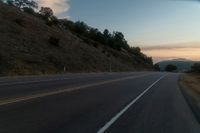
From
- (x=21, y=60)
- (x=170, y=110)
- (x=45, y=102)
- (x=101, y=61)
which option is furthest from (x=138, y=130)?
(x=101, y=61)

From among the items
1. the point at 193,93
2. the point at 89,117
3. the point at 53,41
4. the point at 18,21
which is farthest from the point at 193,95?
the point at 18,21

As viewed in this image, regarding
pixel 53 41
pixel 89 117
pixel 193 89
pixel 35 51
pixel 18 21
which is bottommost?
pixel 89 117

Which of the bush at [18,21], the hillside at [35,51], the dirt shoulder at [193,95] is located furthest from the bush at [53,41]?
the dirt shoulder at [193,95]

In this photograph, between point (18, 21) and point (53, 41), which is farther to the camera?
point (53, 41)

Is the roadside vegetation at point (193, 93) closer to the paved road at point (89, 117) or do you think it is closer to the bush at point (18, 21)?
the paved road at point (89, 117)

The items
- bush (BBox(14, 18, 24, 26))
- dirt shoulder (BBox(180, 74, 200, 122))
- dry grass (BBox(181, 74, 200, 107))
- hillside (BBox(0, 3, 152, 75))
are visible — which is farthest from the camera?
bush (BBox(14, 18, 24, 26))

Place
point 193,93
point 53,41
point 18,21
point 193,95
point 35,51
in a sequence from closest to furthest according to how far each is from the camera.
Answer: point 193,95 → point 193,93 → point 35,51 → point 18,21 → point 53,41

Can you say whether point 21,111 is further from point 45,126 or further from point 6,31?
point 6,31

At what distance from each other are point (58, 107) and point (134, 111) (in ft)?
8.15

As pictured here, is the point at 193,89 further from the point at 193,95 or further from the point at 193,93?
the point at 193,95

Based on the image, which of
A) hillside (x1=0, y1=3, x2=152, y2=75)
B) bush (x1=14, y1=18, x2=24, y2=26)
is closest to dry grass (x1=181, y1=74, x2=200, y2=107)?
hillside (x1=0, y1=3, x2=152, y2=75)

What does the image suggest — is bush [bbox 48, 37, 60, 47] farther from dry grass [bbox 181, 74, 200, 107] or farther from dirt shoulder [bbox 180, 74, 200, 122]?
dirt shoulder [bbox 180, 74, 200, 122]

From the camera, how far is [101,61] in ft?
264

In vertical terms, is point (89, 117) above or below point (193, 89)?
below
